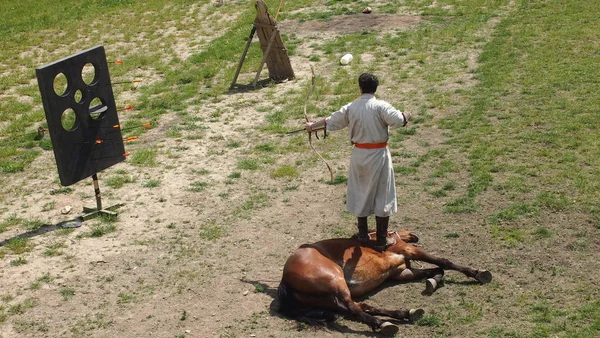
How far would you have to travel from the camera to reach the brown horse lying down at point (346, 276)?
266 inches

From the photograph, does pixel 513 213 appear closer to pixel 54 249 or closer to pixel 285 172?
pixel 285 172

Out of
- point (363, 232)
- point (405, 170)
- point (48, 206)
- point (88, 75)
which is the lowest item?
point (405, 170)

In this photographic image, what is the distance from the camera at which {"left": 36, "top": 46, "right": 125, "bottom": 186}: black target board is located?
8.93 m

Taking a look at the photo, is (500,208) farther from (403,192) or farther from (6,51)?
(6,51)

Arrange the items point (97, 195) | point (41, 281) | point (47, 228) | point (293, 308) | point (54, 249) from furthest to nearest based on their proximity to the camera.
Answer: point (97, 195), point (47, 228), point (54, 249), point (41, 281), point (293, 308)

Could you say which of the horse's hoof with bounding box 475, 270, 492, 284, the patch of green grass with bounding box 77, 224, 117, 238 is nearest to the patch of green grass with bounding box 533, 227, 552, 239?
the horse's hoof with bounding box 475, 270, 492, 284

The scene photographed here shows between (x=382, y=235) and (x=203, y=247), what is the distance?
2.03 m

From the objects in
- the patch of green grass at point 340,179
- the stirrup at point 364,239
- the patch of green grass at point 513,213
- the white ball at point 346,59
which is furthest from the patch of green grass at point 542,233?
the white ball at point 346,59

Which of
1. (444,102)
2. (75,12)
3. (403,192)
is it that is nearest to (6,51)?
(75,12)

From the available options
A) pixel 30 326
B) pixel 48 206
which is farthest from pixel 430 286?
pixel 48 206

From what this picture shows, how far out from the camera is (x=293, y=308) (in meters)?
6.88

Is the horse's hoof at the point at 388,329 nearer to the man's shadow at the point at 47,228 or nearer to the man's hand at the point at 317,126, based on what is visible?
the man's hand at the point at 317,126

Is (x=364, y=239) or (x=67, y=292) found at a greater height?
(x=364, y=239)

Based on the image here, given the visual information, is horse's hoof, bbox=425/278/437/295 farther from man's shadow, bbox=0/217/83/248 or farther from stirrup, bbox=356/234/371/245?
man's shadow, bbox=0/217/83/248
